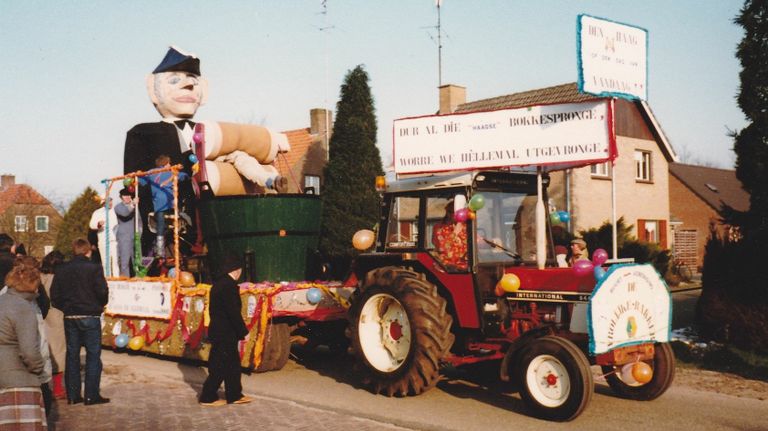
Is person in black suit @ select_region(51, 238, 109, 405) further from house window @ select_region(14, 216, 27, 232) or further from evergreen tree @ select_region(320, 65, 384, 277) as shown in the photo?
house window @ select_region(14, 216, 27, 232)

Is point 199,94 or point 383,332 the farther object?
point 199,94

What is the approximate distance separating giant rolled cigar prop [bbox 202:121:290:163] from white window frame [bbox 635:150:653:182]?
19874 millimetres

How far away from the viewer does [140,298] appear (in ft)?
35.8

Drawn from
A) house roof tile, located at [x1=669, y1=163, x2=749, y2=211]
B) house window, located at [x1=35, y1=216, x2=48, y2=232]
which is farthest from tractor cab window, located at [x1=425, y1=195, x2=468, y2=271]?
house window, located at [x1=35, y1=216, x2=48, y2=232]

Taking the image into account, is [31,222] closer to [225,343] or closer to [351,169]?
[351,169]

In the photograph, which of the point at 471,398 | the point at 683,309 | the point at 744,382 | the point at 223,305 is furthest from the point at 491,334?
the point at 683,309

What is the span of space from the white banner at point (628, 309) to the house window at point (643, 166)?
23.0m

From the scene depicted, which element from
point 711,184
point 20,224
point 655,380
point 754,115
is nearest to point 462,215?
point 655,380

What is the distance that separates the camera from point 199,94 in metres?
13.3

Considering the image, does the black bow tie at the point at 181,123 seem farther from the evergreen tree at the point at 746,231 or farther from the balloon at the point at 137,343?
the evergreen tree at the point at 746,231

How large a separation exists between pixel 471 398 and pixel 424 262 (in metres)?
1.47

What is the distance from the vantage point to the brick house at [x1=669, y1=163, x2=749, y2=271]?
3741 centimetres

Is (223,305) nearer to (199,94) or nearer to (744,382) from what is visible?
(744,382)

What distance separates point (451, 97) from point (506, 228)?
23.3 m
